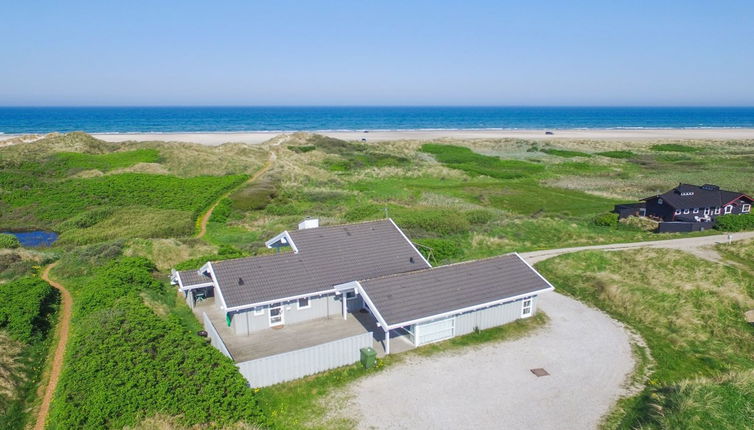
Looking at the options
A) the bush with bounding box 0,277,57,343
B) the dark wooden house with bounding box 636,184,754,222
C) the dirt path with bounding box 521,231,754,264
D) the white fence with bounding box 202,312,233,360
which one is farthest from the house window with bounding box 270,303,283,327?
the dark wooden house with bounding box 636,184,754,222

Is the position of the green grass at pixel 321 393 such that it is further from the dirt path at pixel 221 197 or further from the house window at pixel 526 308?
the dirt path at pixel 221 197

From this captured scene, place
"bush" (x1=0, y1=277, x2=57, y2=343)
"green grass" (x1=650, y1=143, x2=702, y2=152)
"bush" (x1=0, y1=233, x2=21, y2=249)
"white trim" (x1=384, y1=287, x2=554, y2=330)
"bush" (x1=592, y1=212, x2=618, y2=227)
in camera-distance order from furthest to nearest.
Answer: "green grass" (x1=650, y1=143, x2=702, y2=152) < "bush" (x1=592, y1=212, x2=618, y2=227) < "bush" (x1=0, y1=233, x2=21, y2=249) < "bush" (x1=0, y1=277, x2=57, y2=343) < "white trim" (x1=384, y1=287, x2=554, y2=330)

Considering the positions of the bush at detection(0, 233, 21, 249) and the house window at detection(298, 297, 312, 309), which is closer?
the house window at detection(298, 297, 312, 309)

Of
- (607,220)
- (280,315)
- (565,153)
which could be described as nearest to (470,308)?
(280,315)

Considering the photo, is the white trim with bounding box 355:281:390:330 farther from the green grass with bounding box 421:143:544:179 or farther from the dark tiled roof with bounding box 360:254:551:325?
the green grass with bounding box 421:143:544:179

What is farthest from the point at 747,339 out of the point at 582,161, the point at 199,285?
the point at 582,161

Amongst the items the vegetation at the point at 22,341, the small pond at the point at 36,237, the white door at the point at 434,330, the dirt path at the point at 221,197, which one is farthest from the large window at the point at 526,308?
the small pond at the point at 36,237
